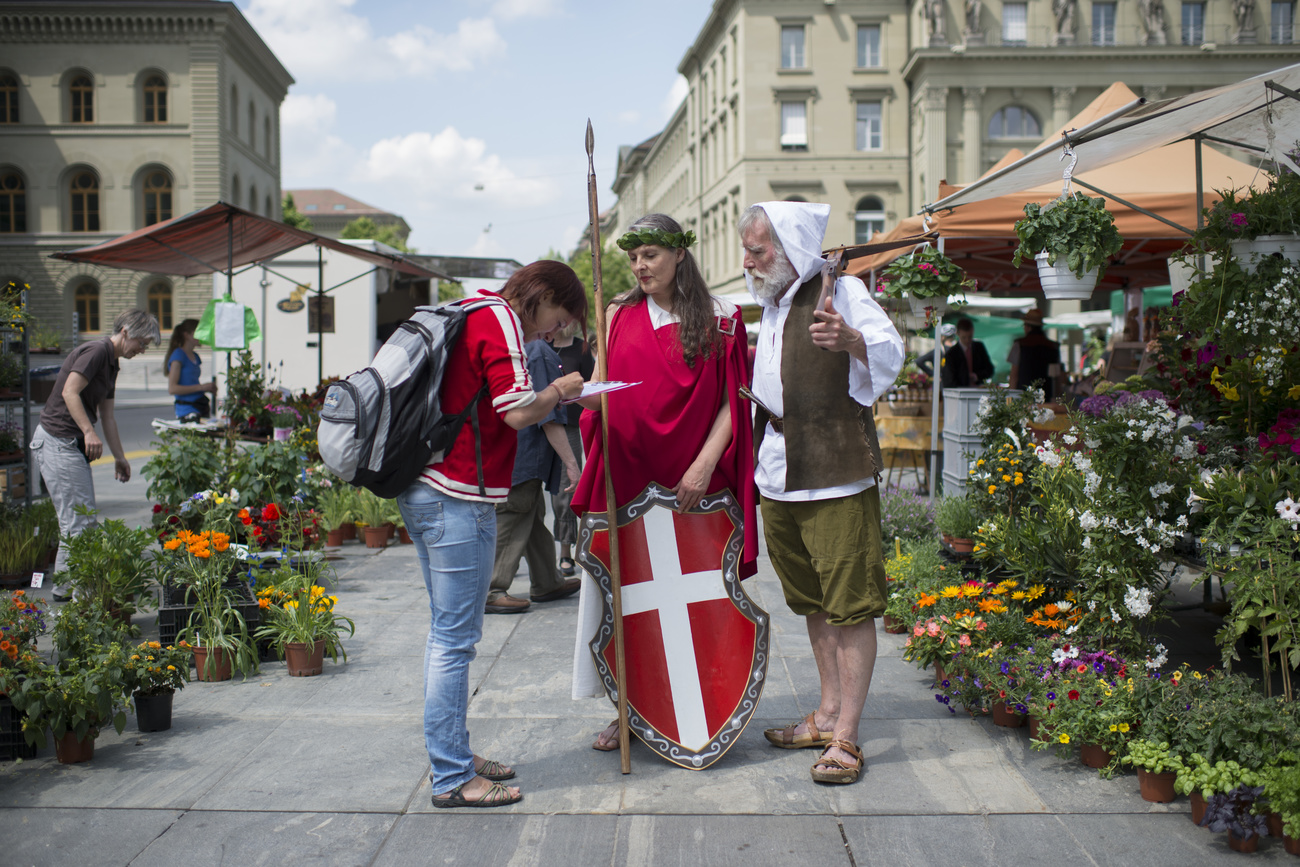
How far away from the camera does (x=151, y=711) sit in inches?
150

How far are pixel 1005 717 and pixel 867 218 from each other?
4180cm

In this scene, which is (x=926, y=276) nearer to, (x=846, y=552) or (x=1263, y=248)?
(x=1263, y=248)

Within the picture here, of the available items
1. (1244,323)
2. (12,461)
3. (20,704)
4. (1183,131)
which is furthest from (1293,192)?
(12,461)

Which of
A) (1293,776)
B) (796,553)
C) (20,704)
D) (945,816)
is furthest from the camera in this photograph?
(796,553)

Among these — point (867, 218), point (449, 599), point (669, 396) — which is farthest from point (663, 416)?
point (867, 218)

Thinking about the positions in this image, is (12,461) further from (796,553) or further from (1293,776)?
(1293,776)

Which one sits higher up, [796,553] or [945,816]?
[796,553]

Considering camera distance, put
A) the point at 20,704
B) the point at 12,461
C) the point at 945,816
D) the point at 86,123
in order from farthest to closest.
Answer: the point at 86,123, the point at 12,461, the point at 20,704, the point at 945,816

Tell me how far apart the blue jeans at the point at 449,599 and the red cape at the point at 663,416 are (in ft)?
1.81

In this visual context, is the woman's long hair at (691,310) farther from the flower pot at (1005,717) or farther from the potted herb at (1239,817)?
the potted herb at (1239,817)

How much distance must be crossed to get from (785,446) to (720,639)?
2.45 feet

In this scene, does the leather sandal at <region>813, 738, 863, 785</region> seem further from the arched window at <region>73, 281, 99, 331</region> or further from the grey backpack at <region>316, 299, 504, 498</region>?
the arched window at <region>73, 281, 99, 331</region>

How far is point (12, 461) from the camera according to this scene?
24.3 ft

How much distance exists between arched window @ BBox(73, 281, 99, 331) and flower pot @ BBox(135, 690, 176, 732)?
46673mm
